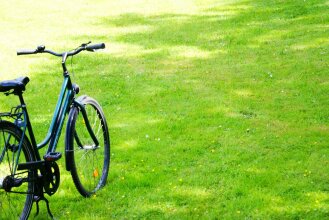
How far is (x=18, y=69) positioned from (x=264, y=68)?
14.3ft

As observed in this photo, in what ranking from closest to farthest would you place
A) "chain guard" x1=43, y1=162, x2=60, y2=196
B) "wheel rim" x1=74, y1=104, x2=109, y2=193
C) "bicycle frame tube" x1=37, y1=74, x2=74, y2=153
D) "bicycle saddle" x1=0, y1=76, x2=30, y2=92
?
"bicycle saddle" x1=0, y1=76, x2=30, y2=92, "chain guard" x1=43, y1=162, x2=60, y2=196, "bicycle frame tube" x1=37, y1=74, x2=74, y2=153, "wheel rim" x1=74, y1=104, x2=109, y2=193

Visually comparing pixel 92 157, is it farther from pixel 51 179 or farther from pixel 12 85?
pixel 12 85

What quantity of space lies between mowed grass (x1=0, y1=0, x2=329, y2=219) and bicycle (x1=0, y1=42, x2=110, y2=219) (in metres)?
0.26

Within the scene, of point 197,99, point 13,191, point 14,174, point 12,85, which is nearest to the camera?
point 12,85

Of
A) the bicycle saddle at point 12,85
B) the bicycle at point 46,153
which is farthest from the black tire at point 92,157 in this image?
the bicycle saddle at point 12,85

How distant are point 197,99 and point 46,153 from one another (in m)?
4.19

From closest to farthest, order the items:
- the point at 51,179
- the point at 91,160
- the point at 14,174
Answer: the point at 14,174 < the point at 51,179 < the point at 91,160

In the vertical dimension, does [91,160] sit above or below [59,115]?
below

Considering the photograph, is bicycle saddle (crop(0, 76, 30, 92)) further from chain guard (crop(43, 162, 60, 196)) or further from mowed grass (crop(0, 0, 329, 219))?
mowed grass (crop(0, 0, 329, 219))

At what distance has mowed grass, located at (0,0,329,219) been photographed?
20.1ft

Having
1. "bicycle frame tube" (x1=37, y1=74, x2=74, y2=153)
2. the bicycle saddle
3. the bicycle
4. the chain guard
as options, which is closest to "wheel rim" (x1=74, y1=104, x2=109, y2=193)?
the bicycle

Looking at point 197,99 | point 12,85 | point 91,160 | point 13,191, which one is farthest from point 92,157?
point 197,99

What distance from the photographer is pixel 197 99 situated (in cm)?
924

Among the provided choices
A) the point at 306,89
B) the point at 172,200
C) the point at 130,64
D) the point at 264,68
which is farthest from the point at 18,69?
the point at 172,200
